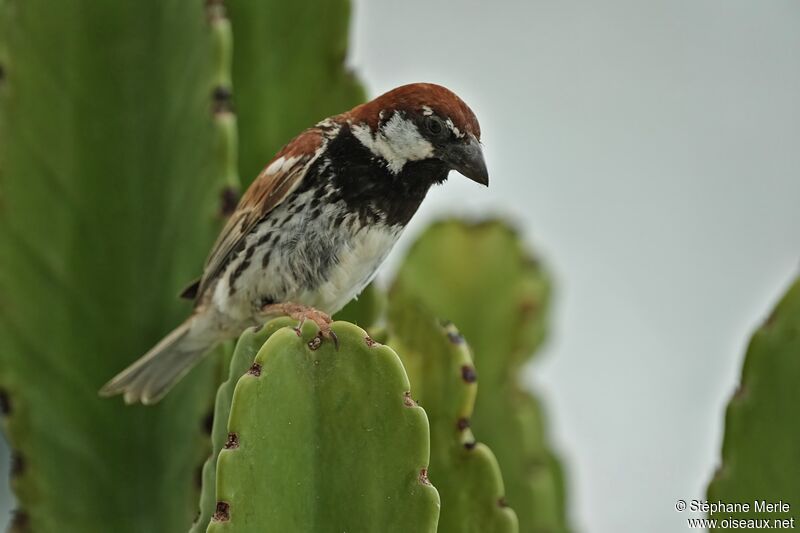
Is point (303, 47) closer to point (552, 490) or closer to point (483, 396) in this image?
point (483, 396)

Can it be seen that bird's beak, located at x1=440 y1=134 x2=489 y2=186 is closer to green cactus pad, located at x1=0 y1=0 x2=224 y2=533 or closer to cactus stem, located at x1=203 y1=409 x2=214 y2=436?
green cactus pad, located at x1=0 y1=0 x2=224 y2=533

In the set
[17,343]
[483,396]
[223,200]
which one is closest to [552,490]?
[483,396]

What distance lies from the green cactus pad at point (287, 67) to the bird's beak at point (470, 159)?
0.27 m

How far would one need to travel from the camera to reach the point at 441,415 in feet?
5.03

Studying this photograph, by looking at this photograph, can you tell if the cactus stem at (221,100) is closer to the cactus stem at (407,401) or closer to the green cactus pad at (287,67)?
the green cactus pad at (287,67)

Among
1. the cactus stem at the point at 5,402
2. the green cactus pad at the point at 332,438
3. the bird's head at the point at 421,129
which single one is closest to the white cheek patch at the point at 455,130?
the bird's head at the point at 421,129

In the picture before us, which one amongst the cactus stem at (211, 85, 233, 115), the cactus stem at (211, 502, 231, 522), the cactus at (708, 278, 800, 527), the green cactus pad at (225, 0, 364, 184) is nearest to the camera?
the cactus stem at (211, 502, 231, 522)

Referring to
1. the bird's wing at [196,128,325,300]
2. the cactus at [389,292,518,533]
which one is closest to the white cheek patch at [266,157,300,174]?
the bird's wing at [196,128,325,300]

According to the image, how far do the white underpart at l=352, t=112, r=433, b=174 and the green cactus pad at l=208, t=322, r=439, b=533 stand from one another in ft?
1.97

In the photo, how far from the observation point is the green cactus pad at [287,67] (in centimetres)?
188

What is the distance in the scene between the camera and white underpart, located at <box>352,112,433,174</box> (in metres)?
1.77

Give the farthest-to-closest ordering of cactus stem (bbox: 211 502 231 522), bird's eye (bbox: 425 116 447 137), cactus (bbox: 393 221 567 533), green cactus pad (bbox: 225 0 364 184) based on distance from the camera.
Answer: cactus (bbox: 393 221 567 533) → green cactus pad (bbox: 225 0 364 184) → bird's eye (bbox: 425 116 447 137) → cactus stem (bbox: 211 502 231 522)

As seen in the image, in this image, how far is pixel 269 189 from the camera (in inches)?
72.6

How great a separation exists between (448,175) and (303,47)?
340 millimetres
